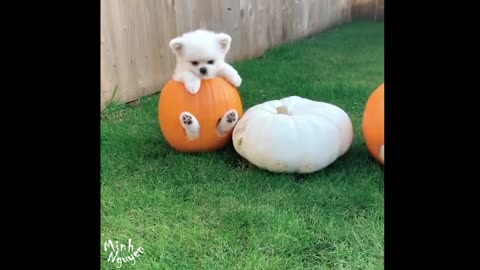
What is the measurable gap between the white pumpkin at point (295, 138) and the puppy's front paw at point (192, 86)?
0.11 m

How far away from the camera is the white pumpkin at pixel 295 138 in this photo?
82 cm

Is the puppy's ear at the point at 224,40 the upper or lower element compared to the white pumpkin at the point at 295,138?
upper

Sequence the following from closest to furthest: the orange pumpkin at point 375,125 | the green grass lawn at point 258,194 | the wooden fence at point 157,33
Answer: the green grass lawn at point 258,194 < the orange pumpkin at point 375,125 < the wooden fence at point 157,33

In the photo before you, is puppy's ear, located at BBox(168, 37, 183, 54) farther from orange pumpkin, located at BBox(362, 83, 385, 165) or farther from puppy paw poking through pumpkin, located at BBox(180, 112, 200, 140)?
orange pumpkin, located at BBox(362, 83, 385, 165)

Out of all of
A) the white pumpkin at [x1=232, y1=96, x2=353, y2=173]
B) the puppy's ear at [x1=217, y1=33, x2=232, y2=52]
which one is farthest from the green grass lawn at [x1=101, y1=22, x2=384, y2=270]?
the puppy's ear at [x1=217, y1=33, x2=232, y2=52]

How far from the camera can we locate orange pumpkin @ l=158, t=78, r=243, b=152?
92cm

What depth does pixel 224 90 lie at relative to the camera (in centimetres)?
93

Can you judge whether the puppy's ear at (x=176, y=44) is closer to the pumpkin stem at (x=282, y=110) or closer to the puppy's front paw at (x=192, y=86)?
the puppy's front paw at (x=192, y=86)

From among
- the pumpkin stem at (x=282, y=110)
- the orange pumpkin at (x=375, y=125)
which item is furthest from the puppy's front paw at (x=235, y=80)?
the orange pumpkin at (x=375, y=125)

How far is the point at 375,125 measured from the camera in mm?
811
